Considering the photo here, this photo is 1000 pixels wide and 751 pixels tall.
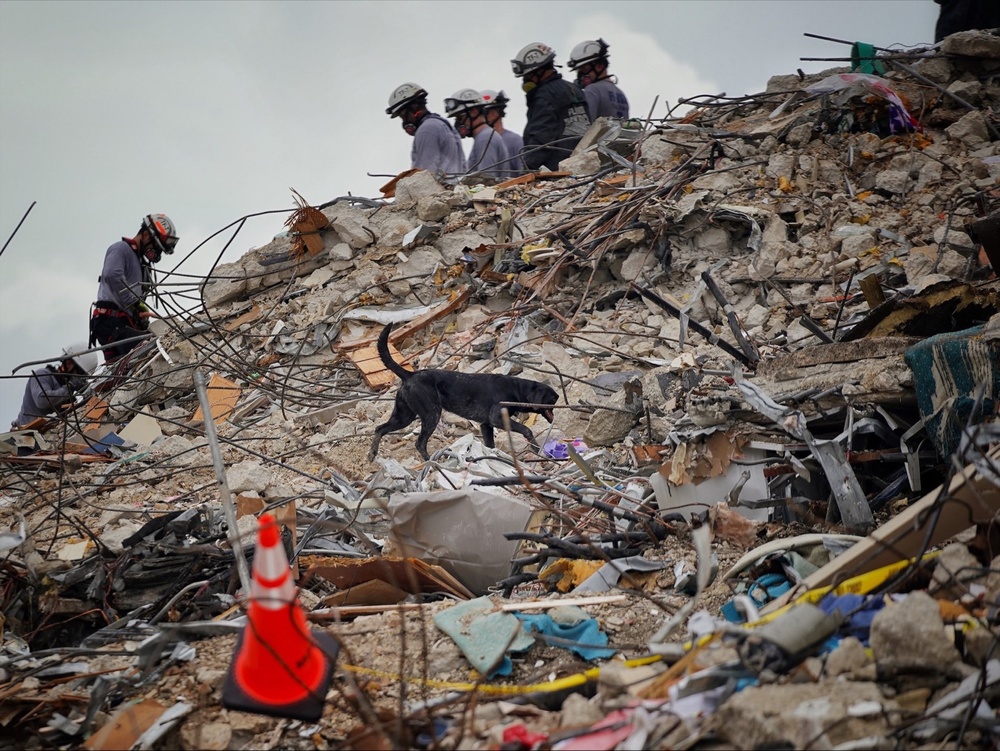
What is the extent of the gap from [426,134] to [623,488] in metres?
7.14

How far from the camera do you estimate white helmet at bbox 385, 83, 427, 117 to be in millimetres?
10086

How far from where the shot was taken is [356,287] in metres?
8.42

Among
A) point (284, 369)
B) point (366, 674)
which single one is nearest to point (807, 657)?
point (366, 674)

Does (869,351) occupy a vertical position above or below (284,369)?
below

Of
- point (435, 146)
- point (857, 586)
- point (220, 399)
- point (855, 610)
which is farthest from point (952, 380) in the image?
point (435, 146)

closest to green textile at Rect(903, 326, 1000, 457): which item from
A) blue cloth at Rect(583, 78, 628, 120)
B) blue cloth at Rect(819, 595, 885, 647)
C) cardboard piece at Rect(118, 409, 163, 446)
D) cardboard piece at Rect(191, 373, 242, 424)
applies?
blue cloth at Rect(819, 595, 885, 647)

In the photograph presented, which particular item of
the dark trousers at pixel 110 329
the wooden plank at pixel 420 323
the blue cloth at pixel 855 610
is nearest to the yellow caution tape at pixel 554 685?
the blue cloth at pixel 855 610

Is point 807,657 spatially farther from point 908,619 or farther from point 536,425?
point 536,425

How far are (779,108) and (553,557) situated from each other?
682 cm

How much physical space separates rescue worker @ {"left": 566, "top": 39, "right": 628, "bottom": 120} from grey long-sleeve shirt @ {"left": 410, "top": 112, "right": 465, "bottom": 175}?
192cm

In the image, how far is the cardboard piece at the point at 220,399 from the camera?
7.52m

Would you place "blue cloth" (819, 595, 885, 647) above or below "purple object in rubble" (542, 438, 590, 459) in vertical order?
below

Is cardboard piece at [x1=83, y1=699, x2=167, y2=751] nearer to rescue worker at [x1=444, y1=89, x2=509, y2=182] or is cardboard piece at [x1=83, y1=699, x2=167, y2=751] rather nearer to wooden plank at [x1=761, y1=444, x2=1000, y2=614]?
wooden plank at [x1=761, y1=444, x2=1000, y2=614]

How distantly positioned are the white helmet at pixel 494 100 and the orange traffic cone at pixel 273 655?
945cm
